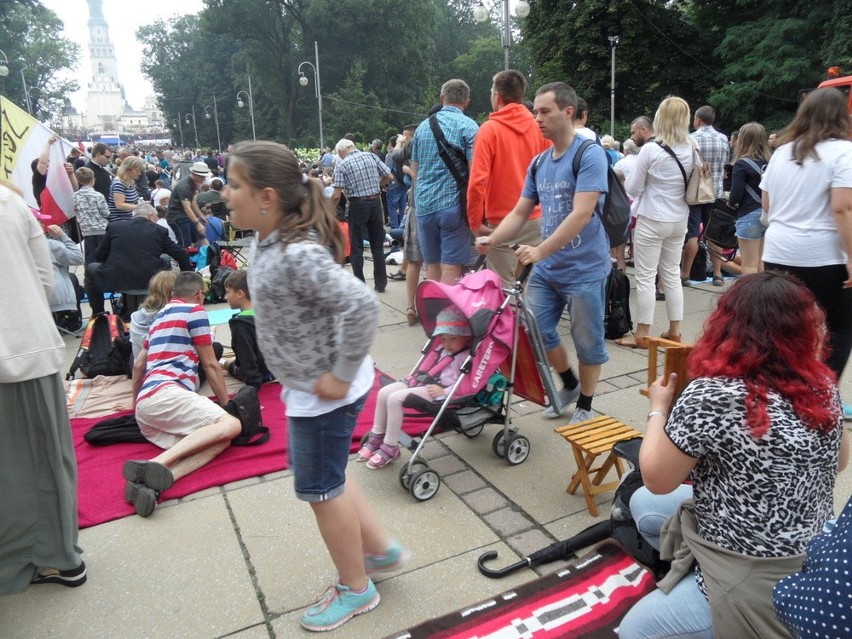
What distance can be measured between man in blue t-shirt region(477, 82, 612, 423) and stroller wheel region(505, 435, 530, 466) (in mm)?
328

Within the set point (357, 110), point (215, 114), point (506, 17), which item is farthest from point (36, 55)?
point (506, 17)

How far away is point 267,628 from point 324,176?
13970 mm

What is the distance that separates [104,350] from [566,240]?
4142mm

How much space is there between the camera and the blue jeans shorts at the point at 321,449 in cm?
220

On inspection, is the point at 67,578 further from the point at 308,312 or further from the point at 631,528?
Answer: the point at 631,528

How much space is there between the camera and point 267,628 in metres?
2.50

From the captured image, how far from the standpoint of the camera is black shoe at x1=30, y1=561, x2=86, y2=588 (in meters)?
2.79

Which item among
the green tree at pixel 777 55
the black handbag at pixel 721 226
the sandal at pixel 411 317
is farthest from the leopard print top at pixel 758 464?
the green tree at pixel 777 55

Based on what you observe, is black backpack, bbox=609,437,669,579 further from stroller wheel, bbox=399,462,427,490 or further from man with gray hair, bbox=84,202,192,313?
man with gray hair, bbox=84,202,192,313

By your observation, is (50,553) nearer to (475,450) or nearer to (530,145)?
(475,450)

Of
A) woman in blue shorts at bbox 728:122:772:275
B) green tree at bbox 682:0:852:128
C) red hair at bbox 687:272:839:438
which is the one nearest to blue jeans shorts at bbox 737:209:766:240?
woman in blue shorts at bbox 728:122:772:275

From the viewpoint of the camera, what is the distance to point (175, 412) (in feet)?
12.8

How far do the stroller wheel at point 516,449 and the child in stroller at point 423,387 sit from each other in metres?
0.46

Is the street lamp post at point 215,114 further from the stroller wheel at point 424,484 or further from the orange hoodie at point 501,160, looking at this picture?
the stroller wheel at point 424,484
